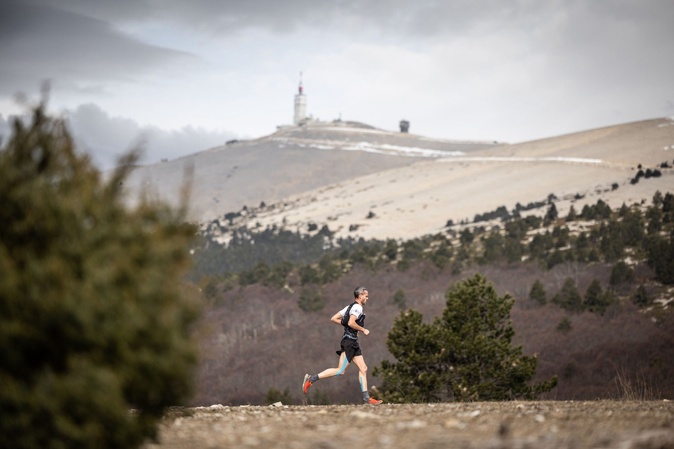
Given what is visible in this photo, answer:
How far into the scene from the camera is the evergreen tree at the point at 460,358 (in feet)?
71.1

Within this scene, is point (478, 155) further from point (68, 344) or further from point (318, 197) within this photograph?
point (68, 344)

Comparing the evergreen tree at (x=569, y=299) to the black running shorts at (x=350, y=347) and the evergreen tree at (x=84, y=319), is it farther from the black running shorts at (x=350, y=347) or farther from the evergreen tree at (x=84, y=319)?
the evergreen tree at (x=84, y=319)

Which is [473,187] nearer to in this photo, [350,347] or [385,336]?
[385,336]

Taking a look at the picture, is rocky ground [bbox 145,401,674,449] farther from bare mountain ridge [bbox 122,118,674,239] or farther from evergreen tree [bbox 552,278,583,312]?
bare mountain ridge [bbox 122,118,674,239]

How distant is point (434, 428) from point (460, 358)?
1439cm

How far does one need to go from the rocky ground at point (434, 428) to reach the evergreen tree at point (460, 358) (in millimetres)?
10677

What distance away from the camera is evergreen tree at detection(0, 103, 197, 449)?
18.0ft

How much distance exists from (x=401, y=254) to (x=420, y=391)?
2139 inches

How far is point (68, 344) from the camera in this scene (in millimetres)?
5602

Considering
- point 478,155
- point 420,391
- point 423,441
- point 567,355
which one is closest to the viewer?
point 423,441

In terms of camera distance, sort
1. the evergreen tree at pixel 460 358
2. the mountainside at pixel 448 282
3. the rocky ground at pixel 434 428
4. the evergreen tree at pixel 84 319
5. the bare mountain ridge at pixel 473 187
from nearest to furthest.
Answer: the evergreen tree at pixel 84 319, the rocky ground at pixel 434 428, the evergreen tree at pixel 460 358, the mountainside at pixel 448 282, the bare mountain ridge at pixel 473 187

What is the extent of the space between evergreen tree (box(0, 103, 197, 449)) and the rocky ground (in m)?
1.40

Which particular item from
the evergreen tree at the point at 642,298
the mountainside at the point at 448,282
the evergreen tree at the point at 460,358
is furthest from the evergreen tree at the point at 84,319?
the evergreen tree at the point at 642,298

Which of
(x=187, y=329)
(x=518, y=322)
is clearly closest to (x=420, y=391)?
(x=187, y=329)
